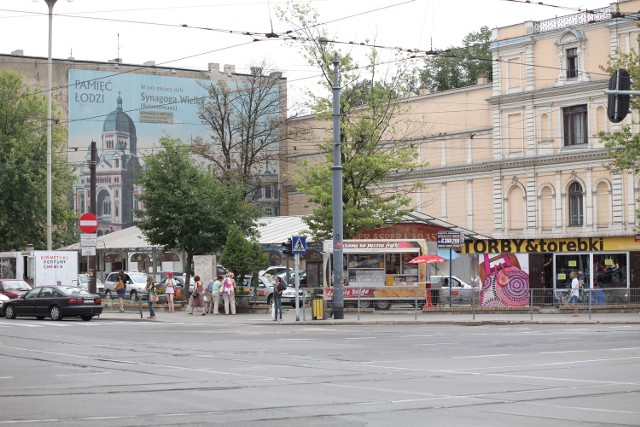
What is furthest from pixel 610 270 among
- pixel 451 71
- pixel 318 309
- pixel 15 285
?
pixel 451 71

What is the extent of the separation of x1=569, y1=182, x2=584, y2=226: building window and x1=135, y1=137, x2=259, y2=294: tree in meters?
23.3

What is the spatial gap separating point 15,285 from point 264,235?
16766 mm

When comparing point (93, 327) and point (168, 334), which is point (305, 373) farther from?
point (93, 327)

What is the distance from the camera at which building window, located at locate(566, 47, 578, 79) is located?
64.2 metres

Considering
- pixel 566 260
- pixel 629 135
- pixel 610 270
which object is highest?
pixel 629 135

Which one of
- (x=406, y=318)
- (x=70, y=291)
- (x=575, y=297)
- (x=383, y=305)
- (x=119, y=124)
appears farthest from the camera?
(x=119, y=124)

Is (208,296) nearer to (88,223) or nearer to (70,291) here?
(70,291)

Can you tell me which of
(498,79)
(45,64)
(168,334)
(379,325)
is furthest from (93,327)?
(45,64)

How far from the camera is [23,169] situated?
210 ft

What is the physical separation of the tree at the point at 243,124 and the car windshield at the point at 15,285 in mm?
24264

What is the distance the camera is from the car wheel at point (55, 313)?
39375 millimetres

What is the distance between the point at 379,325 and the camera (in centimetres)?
3634

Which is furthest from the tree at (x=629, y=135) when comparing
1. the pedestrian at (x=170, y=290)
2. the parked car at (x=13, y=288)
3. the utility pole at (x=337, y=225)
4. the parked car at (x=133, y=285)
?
the parked car at (x=133, y=285)

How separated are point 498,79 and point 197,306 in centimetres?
3206
